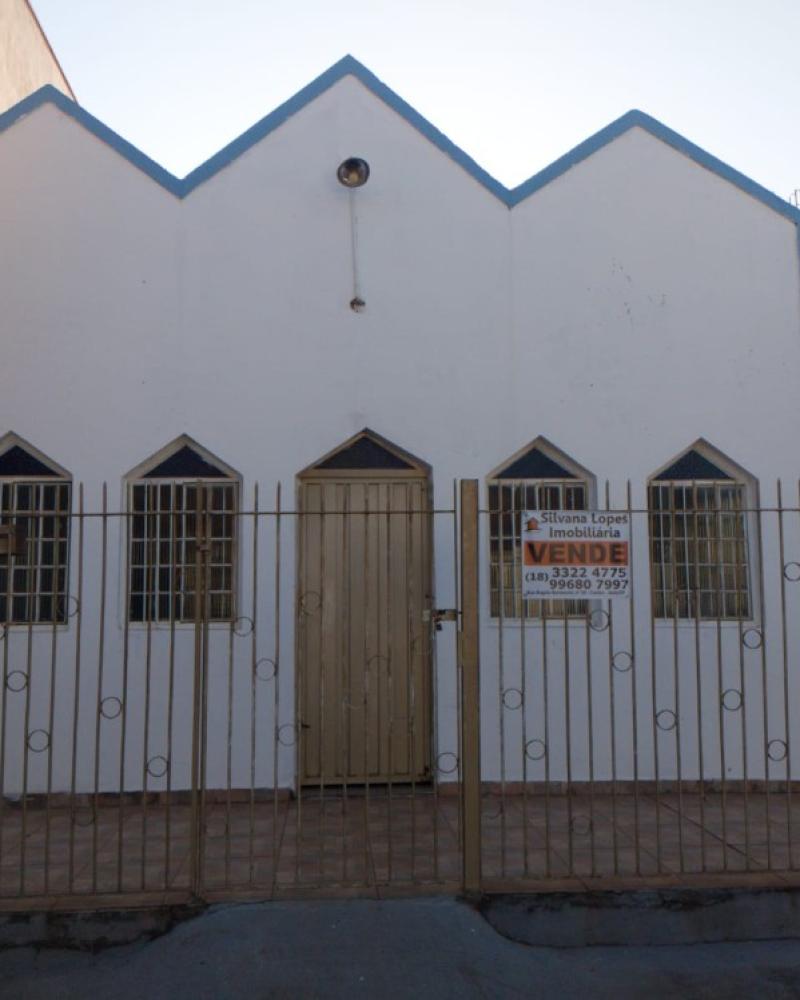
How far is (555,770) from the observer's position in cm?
771

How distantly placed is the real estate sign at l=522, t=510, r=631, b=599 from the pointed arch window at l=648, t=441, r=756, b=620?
2458 mm

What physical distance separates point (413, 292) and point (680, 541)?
2886mm

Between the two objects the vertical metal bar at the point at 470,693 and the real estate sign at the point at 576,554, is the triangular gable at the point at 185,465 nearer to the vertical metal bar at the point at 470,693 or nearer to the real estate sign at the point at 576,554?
the vertical metal bar at the point at 470,693

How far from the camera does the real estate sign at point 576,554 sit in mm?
5520

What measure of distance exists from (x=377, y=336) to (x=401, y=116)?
1.80 m

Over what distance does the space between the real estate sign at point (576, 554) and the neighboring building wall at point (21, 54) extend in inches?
332

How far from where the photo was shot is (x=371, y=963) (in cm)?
461

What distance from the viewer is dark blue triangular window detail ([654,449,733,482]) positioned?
8.10 m

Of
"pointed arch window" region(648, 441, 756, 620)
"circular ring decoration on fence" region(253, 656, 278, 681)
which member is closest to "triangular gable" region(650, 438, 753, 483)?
"pointed arch window" region(648, 441, 756, 620)

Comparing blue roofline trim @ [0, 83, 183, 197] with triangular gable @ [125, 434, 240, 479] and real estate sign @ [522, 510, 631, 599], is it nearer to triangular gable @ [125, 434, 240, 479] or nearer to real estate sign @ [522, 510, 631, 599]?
triangular gable @ [125, 434, 240, 479]

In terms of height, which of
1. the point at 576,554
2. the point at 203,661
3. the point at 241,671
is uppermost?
the point at 576,554

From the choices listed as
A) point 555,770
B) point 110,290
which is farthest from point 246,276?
point 555,770

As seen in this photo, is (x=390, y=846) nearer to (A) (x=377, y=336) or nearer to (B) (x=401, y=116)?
(A) (x=377, y=336)

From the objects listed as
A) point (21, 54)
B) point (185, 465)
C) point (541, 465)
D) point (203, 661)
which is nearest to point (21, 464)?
point (185, 465)
